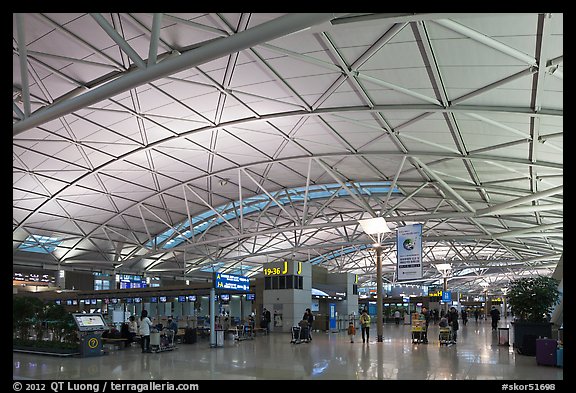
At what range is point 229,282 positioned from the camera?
27.7 meters

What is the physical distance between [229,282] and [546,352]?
1561 cm

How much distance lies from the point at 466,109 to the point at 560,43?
5684 millimetres

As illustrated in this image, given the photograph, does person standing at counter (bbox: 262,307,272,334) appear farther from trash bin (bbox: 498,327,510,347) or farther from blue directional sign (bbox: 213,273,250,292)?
trash bin (bbox: 498,327,510,347)

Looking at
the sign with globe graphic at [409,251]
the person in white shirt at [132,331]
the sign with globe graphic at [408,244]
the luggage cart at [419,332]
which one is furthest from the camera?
the luggage cart at [419,332]

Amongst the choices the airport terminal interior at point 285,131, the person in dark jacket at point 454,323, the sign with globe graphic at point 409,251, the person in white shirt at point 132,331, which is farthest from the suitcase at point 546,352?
the person in white shirt at point 132,331

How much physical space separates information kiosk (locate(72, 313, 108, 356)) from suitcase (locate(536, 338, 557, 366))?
16.3m

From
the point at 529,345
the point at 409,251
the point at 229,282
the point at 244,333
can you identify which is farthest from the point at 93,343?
the point at 529,345

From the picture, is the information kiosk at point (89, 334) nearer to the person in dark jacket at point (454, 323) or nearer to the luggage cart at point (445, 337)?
the luggage cart at point (445, 337)

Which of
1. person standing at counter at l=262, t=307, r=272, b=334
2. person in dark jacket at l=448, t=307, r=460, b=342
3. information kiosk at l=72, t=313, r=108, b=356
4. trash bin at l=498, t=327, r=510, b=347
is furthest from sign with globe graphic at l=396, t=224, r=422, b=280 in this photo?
information kiosk at l=72, t=313, r=108, b=356

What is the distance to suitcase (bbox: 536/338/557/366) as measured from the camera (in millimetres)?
16984

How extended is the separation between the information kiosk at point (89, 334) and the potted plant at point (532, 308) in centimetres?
1692

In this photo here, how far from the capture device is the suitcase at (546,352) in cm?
1698

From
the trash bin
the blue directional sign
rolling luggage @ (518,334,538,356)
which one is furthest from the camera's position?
the blue directional sign
